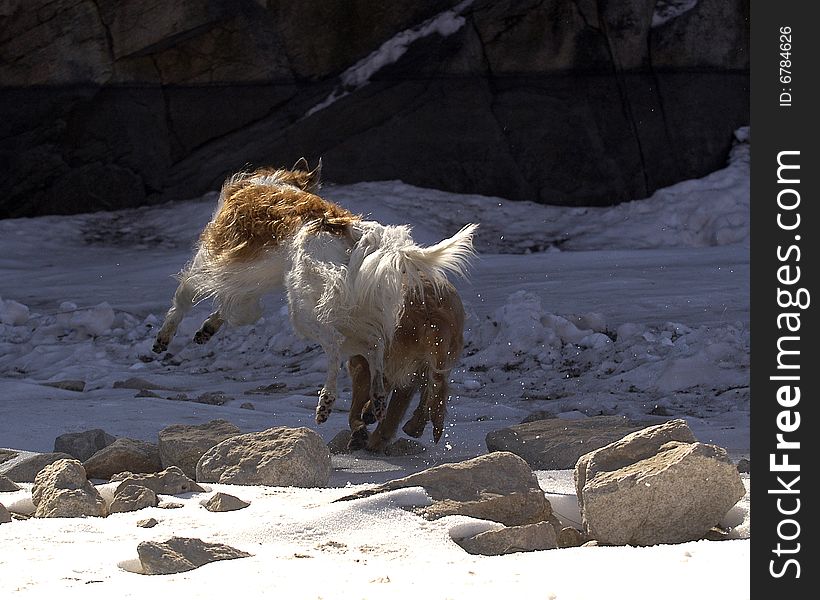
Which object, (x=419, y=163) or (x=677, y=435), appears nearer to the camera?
(x=677, y=435)

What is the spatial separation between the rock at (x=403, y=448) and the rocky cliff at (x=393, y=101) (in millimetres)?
8585

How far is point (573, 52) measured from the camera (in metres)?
14.6

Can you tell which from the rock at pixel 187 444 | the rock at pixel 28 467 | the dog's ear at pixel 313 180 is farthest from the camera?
the dog's ear at pixel 313 180

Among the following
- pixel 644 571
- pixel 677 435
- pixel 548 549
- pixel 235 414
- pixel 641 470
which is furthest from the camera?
pixel 235 414

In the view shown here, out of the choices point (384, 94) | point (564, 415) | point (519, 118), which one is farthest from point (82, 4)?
point (564, 415)

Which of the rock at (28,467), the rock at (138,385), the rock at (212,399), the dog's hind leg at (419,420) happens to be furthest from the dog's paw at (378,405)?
the rock at (138,385)

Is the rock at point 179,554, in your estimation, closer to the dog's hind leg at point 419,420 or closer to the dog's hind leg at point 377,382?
the dog's hind leg at point 377,382

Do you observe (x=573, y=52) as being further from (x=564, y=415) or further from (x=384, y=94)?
(x=564, y=415)

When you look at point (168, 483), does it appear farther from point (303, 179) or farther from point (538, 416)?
point (538, 416)

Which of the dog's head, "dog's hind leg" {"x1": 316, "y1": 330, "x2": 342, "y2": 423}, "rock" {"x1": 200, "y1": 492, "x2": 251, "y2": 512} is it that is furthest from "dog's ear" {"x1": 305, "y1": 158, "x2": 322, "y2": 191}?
"rock" {"x1": 200, "y1": 492, "x2": 251, "y2": 512}

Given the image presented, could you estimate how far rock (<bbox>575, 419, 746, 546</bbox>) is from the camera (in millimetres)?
3670

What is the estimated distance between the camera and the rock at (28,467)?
15.7 feet
